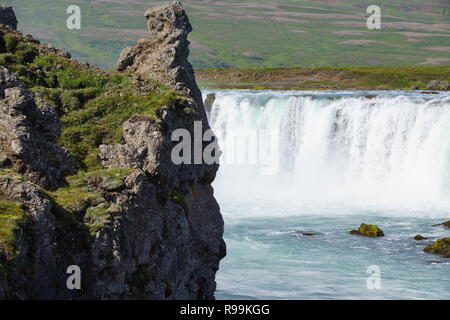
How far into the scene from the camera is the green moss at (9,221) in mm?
13602

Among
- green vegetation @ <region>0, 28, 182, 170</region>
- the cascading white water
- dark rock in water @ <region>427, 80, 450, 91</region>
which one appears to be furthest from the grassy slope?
dark rock in water @ <region>427, 80, 450, 91</region>

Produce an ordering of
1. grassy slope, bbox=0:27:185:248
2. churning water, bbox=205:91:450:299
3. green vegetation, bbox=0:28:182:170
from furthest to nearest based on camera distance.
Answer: churning water, bbox=205:91:450:299
green vegetation, bbox=0:28:182:170
grassy slope, bbox=0:27:185:248

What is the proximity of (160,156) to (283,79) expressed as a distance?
4161 inches

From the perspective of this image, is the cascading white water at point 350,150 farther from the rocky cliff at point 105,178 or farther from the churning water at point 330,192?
the rocky cliff at point 105,178

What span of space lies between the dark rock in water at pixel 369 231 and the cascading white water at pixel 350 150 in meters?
11.6

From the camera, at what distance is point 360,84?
109688 mm

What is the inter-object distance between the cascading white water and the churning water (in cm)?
7

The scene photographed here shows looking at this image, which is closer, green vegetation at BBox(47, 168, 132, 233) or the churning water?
green vegetation at BBox(47, 168, 132, 233)

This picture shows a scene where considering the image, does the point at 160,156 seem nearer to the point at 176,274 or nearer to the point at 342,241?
the point at 176,274

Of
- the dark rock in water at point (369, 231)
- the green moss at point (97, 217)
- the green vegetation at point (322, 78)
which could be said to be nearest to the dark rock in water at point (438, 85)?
the green vegetation at point (322, 78)

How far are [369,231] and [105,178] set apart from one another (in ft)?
77.4

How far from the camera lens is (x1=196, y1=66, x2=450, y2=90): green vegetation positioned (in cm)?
10744

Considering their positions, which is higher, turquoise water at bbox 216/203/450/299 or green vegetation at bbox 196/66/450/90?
turquoise water at bbox 216/203/450/299

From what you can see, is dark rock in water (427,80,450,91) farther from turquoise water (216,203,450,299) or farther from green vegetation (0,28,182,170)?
green vegetation (0,28,182,170)
